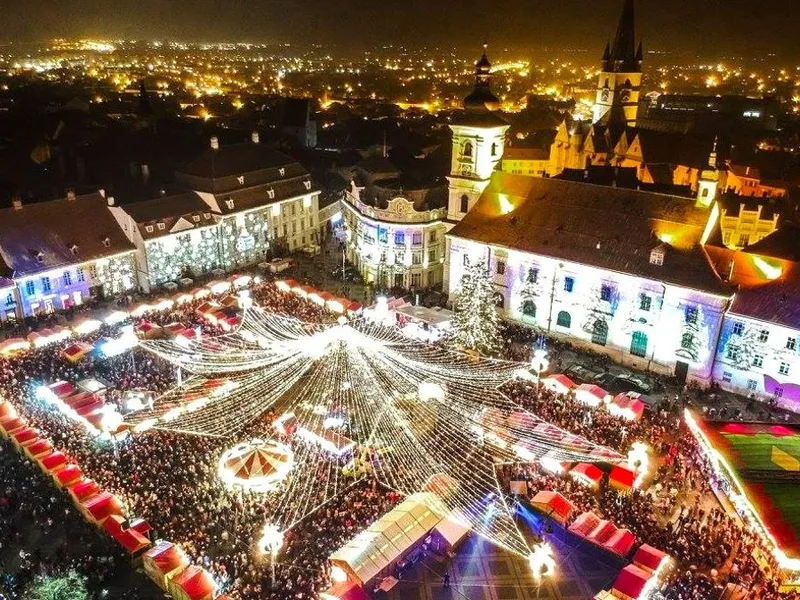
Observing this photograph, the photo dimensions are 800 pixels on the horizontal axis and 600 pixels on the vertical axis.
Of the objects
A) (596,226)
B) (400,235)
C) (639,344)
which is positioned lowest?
(639,344)

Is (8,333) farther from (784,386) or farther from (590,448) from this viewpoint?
(784,386)

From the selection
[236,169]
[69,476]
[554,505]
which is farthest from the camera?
[236,169]

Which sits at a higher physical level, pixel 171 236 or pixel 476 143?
pixel 476 143

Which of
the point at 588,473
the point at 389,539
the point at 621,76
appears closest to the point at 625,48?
the point at 621,76

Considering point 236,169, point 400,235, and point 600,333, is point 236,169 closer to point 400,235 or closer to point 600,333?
point 400,235

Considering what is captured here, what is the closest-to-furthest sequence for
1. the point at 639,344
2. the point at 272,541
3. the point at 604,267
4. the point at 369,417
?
1. the point at 272,541
2. the point at 369,417
3. the point at 604,267
4. the point at 639,344

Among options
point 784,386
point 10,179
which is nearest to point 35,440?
point 784,386

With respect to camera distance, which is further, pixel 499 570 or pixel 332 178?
pixel 332 178

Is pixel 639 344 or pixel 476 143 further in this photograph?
pixel 476 143
